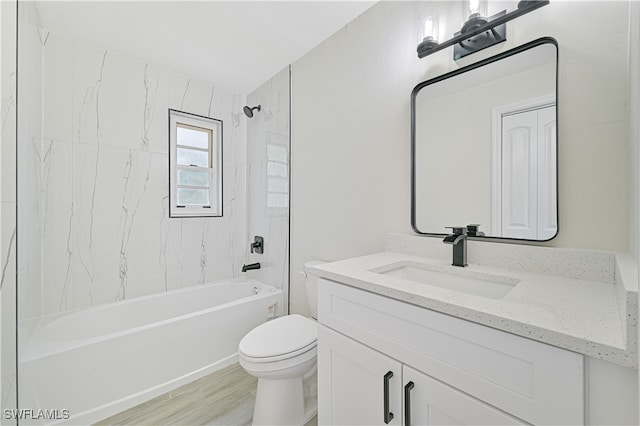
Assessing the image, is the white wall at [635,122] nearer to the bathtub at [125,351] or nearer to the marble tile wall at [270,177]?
the marble tile wall at [270,177]

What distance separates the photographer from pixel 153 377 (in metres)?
1.72

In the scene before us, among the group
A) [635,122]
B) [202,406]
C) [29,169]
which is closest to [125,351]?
[202,406]

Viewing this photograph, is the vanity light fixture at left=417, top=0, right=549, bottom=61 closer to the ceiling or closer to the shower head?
the ceiling

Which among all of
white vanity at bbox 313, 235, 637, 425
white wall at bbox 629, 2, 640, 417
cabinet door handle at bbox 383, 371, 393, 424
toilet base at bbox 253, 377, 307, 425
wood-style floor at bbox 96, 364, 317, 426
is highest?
white wall at bbox 629, 2, 640, 417

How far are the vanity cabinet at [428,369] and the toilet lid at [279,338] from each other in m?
0.32

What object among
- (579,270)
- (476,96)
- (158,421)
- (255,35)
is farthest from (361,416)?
(255,35)

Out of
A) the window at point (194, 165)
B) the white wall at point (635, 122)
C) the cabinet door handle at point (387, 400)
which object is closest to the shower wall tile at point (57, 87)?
the window at point (194, 165)

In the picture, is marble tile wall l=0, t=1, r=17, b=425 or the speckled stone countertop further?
marble tile wall l=0, t=1, r=17, b=425

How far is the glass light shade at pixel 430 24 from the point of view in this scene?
1.31 metres

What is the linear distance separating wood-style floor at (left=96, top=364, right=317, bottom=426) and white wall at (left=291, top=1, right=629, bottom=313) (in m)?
0.70

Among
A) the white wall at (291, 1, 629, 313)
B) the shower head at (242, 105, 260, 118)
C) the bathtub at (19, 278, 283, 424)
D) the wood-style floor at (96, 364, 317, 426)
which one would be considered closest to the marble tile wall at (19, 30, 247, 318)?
the bathtub at (19, 278, 283, 424)

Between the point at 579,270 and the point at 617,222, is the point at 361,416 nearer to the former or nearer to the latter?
the point at 579,270

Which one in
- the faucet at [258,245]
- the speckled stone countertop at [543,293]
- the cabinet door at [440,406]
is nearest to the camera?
the speckled stone countertop at [543,293]

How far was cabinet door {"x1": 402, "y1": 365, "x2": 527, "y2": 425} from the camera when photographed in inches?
25.6
